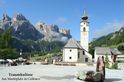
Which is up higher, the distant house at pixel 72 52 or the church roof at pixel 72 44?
the church roof at pixel 72 44

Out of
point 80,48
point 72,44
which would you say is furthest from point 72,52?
point 80,48

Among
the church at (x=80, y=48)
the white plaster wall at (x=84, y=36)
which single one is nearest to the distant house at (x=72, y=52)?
the church at (x=80, y=48)

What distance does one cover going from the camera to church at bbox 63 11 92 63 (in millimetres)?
87875

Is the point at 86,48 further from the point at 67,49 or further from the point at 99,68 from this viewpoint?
the point at 99,68

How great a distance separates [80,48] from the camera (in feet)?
295

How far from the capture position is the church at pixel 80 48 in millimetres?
87875

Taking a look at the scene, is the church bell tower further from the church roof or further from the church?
the church roof

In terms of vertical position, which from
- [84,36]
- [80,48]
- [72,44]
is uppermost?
[84,36]

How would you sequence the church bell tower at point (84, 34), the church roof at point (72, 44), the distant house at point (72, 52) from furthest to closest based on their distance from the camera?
the church bell tower at point (84, 34) → the church roof at point (72, 44) → the distant house at point (72, 52)

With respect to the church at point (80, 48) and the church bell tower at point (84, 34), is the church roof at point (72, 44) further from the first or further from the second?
the church bell tower at point (84, 34)

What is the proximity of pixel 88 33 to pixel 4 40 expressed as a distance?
29.1 m

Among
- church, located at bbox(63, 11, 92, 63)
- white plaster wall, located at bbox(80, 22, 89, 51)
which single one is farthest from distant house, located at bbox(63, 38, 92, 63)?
white plaster wall, located at bbox(80, 22, 89, 51)

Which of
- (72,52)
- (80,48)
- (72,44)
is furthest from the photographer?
(80,48)

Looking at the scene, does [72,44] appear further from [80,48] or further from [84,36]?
[84,36]
